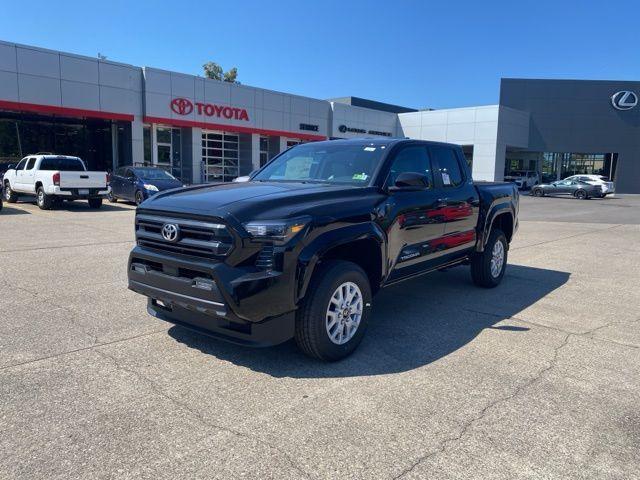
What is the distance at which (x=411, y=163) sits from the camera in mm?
5480

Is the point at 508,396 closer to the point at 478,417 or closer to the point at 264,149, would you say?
the point at 478,417

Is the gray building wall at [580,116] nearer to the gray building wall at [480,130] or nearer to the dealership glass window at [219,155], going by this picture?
the gray building wall at [480,130]

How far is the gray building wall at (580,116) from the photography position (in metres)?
47.8

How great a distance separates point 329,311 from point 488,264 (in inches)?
143

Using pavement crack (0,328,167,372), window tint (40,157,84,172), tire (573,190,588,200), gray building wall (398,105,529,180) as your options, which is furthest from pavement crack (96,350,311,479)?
gray building wall (398,105,529,180)

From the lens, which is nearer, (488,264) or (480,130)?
(488,264)

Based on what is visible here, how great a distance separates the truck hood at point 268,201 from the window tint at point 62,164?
1497 centimetres

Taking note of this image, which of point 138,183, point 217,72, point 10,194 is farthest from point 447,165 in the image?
point 217,72

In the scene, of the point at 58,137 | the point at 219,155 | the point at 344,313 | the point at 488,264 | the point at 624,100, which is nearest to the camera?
the point at 344,313

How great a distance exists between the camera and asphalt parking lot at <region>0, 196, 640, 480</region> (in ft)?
9.32

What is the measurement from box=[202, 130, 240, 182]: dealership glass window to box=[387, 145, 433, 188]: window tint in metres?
26.8

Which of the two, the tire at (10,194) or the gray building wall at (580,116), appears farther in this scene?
the gray building wall at (580,116)

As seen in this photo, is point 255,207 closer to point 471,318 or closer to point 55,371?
point 55,371

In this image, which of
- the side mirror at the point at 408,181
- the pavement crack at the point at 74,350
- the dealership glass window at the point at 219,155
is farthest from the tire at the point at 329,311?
the dealership glass window at the point at 219,155
